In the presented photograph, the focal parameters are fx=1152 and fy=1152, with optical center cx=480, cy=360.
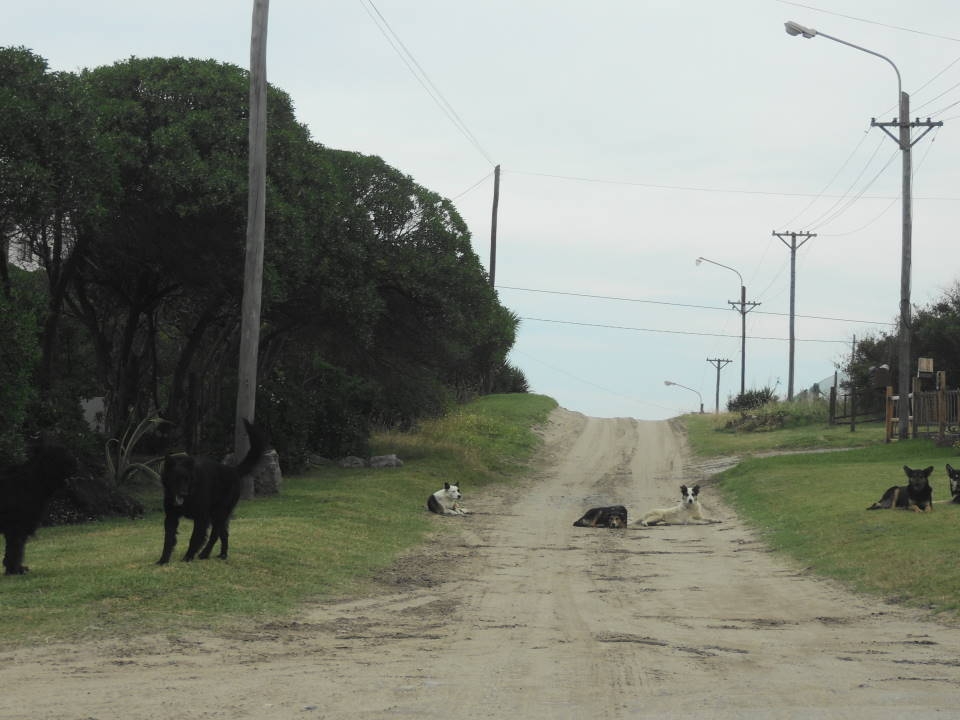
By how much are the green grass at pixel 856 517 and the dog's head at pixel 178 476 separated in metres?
7.27

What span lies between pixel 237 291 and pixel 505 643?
16.3 metres

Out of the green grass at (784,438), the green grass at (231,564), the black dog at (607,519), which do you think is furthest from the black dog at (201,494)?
the green grass at (784,438)

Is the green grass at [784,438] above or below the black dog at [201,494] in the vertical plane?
above

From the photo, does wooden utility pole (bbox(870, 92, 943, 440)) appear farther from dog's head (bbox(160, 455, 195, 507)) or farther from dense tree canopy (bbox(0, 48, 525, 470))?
dog's head (bbox(160, 455, 195, 507))

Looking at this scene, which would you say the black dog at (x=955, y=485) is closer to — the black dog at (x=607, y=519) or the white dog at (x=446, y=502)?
the black dog at (x=607, y=519)

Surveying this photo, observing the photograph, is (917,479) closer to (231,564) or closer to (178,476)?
(231,564)

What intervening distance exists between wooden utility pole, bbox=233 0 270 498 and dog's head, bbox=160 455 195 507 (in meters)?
9.67

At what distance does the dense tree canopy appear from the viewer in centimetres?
1902

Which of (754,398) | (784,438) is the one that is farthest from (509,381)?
(784,438)

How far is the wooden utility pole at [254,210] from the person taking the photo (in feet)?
67.8

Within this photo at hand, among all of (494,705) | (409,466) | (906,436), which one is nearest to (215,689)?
(494,705)

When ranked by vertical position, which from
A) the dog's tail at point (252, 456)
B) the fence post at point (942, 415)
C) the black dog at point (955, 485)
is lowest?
the black dog at point (955, 485)

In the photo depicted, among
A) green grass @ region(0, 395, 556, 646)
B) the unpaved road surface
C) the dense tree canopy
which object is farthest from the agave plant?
the unpaved road surface

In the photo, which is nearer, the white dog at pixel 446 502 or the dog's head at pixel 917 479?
the dog's head at pixel 917 479
